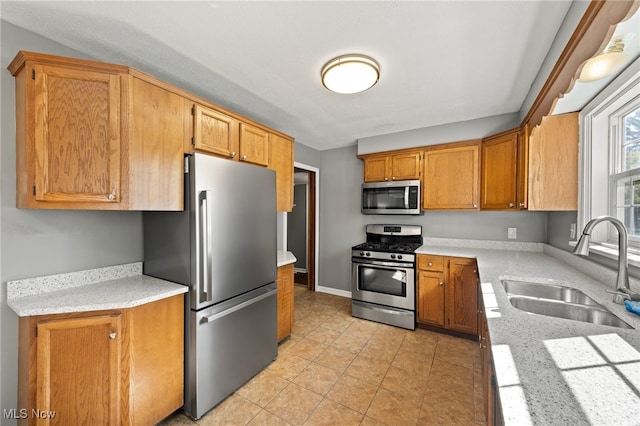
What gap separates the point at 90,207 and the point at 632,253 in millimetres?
3223

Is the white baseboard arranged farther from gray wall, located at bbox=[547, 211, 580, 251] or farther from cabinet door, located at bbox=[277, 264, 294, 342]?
gray wall, located at bbox=[547, 211, 580, 251]

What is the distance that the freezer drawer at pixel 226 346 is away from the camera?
→ 5.61 ft

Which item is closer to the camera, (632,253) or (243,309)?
(632,253)

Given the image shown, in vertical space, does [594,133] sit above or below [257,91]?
below

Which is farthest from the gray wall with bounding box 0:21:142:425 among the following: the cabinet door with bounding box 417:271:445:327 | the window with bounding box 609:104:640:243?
the window with bounding box 609:104:640:243

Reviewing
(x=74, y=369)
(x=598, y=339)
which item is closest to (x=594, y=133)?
(x=598, y=339)

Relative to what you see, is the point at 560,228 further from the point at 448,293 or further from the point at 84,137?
the point at 84,137

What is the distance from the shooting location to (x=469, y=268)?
2.67 metres

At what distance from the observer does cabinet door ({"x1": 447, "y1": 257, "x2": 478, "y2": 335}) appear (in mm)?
2654

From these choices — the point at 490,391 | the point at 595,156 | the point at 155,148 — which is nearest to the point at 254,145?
the point at 155,148

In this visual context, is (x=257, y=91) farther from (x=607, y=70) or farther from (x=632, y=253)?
(x=632, y=253)

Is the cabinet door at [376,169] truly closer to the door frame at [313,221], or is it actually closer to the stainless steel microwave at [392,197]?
the stainless steel microwave at [392,197]

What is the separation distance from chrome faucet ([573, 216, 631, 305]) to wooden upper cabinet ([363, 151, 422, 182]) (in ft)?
6.70

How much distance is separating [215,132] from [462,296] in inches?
114
